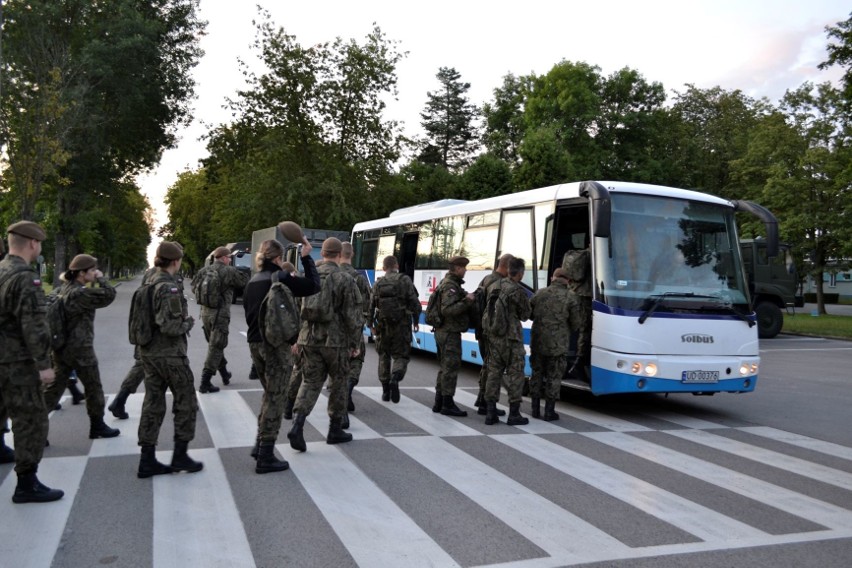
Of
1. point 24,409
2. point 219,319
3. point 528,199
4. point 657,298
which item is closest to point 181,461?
point 24,409

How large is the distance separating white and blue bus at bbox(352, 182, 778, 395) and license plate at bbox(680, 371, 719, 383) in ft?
0.04

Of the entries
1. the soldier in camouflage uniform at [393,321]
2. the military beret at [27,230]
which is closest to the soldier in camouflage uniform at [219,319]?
the soldier in camouflage uniform at [393,321]

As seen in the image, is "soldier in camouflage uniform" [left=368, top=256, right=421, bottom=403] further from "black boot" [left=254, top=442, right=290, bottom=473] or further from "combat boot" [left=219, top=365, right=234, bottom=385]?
"black boot" [left=254, top=442, right=290, bottom=473]

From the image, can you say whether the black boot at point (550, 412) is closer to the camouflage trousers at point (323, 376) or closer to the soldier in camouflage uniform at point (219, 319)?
the camouflage trousers at point (323, 376)

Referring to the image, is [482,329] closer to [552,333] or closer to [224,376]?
[552,333]

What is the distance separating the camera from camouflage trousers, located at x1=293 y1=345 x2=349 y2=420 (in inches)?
255

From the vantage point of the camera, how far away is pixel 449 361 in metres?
8.47

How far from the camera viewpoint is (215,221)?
2410 inches

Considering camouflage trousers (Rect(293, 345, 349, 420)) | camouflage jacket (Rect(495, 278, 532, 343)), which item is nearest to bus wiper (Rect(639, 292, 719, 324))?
camouflage jacket (Rect(495, 278, 532, 343))

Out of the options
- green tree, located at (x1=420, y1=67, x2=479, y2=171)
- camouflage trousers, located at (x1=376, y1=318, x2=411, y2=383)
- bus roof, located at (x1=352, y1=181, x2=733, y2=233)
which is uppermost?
green tree, located at (x1=420, y1=67, x2=479, y2=171)

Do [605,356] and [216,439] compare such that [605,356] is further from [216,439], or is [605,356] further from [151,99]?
[151,99]

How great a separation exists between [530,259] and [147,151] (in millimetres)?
33032

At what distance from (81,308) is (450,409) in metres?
4.14

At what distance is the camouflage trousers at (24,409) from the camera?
4.91 metres
